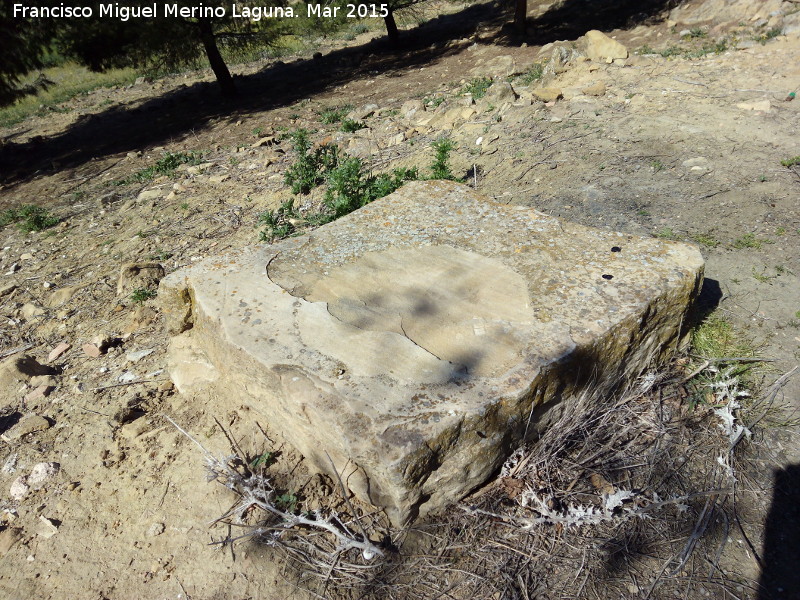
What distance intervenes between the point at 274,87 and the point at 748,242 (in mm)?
9394

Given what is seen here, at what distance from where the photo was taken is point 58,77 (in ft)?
50.2

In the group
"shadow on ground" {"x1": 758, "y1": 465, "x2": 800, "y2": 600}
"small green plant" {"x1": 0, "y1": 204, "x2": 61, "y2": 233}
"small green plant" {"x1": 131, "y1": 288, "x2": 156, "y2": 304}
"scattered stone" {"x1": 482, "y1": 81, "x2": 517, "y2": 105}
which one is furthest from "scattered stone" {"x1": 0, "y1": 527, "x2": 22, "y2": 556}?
"scattered stone" {"x1": 482, "y1": 81, "x2": 517, "y2": 105}

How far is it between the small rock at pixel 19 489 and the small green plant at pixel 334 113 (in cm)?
628

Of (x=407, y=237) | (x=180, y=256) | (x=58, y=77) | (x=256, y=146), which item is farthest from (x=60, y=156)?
(x=58, y=77)

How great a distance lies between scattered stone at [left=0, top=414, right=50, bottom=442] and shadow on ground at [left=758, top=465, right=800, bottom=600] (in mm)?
3432

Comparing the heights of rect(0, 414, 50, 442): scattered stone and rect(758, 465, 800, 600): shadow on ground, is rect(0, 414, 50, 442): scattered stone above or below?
above

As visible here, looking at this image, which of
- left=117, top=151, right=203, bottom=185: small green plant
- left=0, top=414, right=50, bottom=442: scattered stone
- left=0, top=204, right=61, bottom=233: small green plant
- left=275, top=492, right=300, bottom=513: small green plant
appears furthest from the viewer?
left=117, top=151, right=203, bottom=185: small green plant

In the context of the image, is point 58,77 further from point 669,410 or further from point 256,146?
point 669,410

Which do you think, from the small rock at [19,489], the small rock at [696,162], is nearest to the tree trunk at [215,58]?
the small rock at [696,162]

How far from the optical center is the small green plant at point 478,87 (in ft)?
23.5

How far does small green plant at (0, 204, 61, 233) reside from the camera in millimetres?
5801

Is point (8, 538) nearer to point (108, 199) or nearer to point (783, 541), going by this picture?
point (783, 541)

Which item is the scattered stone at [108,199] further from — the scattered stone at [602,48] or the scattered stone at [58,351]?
the scattered stone at [602,48]

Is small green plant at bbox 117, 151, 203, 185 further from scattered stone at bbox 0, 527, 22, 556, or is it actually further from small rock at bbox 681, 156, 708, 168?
small rock at bbox 681, 156, 708, 168
